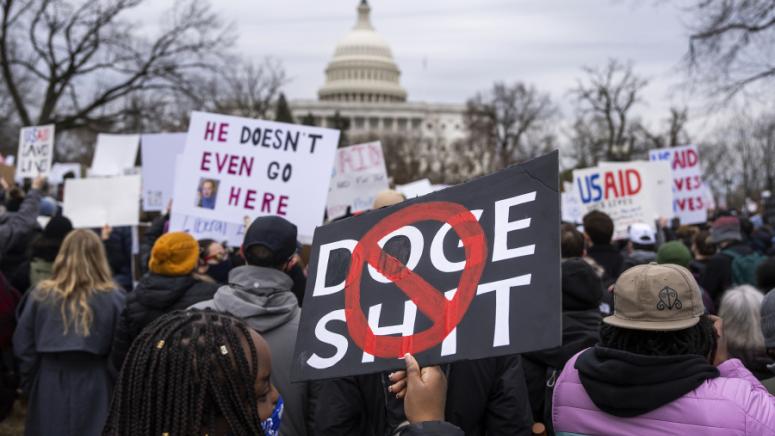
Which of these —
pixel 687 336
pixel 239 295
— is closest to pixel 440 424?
pixel 687 336

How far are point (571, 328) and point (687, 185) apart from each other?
25.9ft

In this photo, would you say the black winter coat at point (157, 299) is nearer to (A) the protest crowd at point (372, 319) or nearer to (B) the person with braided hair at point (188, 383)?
(A) the protest crowd at point (372, 319)

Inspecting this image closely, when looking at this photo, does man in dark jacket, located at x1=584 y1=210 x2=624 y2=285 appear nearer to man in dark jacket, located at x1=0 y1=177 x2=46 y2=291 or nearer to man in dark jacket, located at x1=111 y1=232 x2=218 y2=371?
man in dark jacket, located at x1=111 y1=232 x2=218 y2=371

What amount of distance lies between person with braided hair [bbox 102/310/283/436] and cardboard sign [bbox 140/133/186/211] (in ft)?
19.8

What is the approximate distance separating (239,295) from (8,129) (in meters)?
41.1

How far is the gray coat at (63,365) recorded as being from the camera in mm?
4402

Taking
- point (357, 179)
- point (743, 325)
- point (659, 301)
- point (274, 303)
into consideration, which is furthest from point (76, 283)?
point (357, 179)

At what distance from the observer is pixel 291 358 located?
3.39 metres

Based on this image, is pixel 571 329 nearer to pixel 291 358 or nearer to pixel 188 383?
pixel 291 358

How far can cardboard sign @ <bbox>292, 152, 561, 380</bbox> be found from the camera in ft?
6.01

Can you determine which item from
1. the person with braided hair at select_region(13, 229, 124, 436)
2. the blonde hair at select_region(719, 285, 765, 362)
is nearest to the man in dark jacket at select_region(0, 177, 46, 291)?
the person with braided hair at select_region(13, 229, 124, 436)

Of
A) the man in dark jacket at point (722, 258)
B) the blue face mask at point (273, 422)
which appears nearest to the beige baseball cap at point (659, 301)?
the blue face mask at point (273, 422)

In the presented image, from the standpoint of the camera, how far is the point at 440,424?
1910 millimetres

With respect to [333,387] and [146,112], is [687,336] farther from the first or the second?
[146,112]
